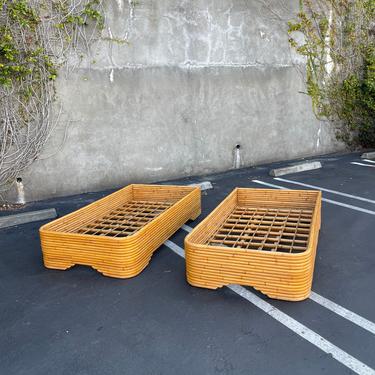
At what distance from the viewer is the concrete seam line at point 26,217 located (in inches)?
170

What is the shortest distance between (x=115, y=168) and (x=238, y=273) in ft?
12.1

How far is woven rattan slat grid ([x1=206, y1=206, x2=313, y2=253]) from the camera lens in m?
3.27

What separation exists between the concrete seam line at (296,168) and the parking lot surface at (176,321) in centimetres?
297

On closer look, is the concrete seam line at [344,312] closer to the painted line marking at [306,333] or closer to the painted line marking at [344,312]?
the painted line marking at [344,312]

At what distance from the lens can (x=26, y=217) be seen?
14.6ft

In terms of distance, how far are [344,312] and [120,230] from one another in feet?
7.57

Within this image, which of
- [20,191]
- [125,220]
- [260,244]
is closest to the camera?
[260,244]

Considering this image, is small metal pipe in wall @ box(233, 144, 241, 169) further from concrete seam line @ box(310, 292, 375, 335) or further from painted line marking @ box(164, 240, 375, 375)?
concrete seam line @ box(310, 292, 375, 335)

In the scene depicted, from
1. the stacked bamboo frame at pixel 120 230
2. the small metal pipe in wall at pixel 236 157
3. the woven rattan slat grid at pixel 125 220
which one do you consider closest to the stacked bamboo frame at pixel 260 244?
the stacked bamboo frame at pixel 120 230

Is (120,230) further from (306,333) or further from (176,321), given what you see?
(306,333)

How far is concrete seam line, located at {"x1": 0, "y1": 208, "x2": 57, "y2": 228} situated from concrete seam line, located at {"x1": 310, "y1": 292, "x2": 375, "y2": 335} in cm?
338

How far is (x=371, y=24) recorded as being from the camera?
27.2ft

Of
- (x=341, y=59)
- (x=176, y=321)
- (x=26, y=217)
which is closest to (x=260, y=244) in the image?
(x=176, y=321)

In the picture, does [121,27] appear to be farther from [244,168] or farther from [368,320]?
[368,320]
